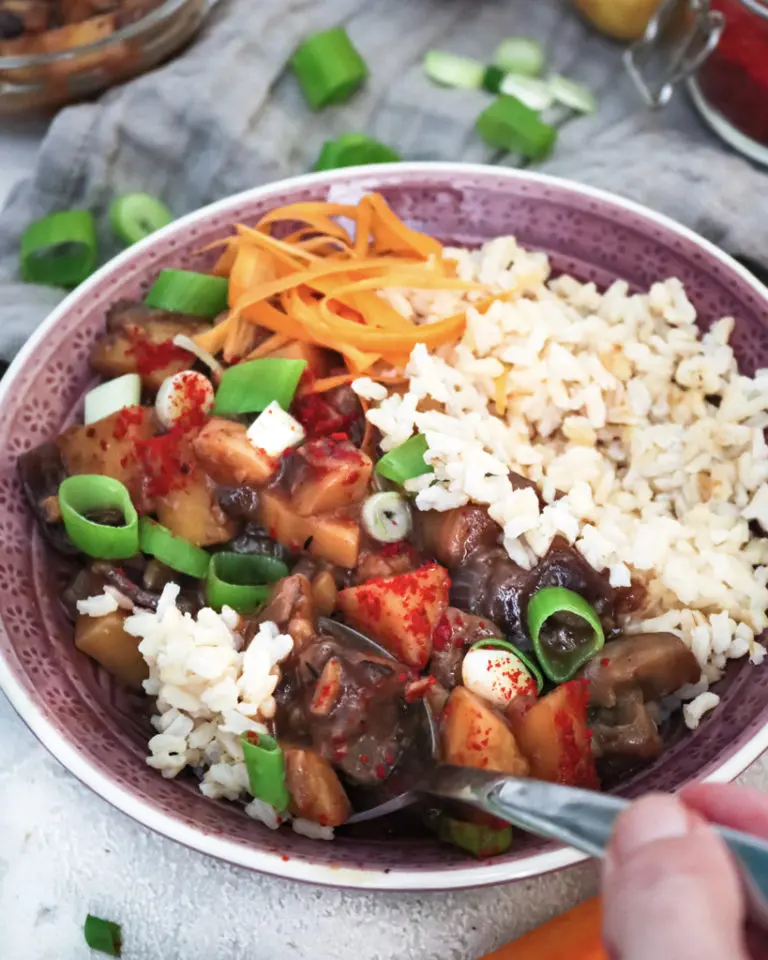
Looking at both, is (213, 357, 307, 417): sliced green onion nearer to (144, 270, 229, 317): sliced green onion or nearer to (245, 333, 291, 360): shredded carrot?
(245, 333, 291, 360): shredded carrot

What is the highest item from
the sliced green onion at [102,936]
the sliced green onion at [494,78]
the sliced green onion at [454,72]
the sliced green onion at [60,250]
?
the sliced green onion at [494,78]

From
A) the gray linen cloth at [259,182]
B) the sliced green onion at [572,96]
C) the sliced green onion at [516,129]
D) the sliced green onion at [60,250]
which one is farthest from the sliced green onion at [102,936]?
the sliced green onion at [572,96]

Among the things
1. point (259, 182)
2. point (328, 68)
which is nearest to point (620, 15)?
point (328, 68)

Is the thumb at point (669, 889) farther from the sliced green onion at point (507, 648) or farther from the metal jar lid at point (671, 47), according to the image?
the metal jar lid at point (671, 47)

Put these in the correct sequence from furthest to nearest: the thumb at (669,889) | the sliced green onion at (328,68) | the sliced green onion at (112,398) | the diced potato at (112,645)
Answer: the sliced green onion at (328,68)
the sliced green onion at (112,398)
the diced potato at (112,645)
the thumb at (669,889)

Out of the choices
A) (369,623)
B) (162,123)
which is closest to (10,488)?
(369,623)

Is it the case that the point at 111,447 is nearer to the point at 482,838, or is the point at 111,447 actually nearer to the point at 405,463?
the point at 405,463

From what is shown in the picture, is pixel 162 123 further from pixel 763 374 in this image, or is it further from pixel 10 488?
pixel 763 374
